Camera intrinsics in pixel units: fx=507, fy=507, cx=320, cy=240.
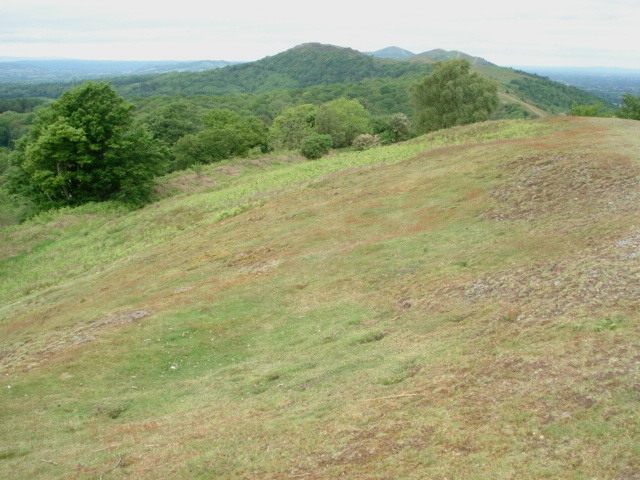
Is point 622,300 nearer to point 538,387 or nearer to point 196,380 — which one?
point 538,387

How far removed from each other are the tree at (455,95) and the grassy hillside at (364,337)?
24545 millimetres

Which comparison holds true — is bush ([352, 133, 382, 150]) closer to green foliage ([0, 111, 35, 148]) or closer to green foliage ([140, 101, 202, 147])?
green foliage ([140, 101, 202, 147])

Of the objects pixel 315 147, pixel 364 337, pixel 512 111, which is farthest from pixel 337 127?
pixel 512 111

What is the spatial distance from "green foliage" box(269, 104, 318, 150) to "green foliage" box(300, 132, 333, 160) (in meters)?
9.80

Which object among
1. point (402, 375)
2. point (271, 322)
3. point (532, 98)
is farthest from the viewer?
point (532, 98)

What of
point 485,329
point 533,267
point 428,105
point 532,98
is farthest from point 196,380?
point 532,98

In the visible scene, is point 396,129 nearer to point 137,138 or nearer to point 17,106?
point 137,138

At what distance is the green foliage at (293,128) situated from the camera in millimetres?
76062

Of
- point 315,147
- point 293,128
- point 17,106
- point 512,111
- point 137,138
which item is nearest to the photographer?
point 137,138

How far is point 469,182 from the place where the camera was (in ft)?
91.5

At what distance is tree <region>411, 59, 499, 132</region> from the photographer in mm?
55750

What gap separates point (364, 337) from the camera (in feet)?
47.5

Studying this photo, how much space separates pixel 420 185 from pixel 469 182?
324 cm

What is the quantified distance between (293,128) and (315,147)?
63.5 feet
